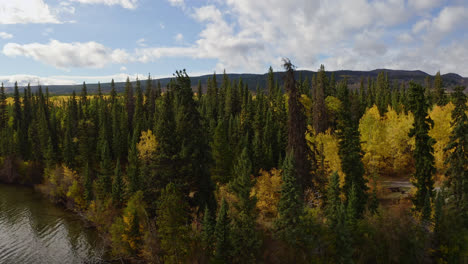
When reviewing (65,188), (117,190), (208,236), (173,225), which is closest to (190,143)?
(173,225)

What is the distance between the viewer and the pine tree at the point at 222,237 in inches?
1013

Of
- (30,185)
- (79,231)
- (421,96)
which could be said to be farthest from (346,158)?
(30,185)

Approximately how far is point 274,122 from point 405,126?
27.9 metres

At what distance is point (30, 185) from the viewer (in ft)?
238

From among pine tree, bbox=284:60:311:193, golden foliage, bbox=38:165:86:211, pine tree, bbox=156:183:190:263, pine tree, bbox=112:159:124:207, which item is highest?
pine tree, bbox=284:60:311:193

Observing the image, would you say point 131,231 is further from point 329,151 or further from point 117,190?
point 329,151

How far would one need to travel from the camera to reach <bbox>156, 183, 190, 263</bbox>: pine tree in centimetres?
2453

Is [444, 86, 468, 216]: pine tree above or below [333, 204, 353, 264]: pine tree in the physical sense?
above

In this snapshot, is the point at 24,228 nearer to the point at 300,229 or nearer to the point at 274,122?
the point at 300,229

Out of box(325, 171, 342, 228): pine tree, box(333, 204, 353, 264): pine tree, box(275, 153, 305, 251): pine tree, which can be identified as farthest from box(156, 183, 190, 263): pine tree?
box(333, 204, 353, 264): pine tree

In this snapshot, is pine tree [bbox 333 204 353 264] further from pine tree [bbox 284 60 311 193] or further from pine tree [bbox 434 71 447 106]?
pine tree [bbox 434 71 447 106]

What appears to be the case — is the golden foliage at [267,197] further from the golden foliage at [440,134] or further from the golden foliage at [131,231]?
the golden foliage at [440,134]

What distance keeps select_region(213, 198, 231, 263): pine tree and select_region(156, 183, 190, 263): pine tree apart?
2588 millimetres

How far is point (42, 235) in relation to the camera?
146ft
